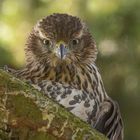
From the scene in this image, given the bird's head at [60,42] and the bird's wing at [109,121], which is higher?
the bird's head at [60,42]

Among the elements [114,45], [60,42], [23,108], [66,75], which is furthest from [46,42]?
Result: [114,45]

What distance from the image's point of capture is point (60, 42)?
484 centimetres

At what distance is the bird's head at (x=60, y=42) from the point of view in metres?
4.84

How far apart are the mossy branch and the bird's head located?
133 centimetres

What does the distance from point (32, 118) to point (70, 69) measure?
153 centimetres

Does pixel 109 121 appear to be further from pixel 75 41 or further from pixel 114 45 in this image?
pixel 114 45

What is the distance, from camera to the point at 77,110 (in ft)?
14.3

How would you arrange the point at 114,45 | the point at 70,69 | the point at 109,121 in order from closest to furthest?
1. the point at 109,121
2. the point at 70,69
3. the point at 114,45

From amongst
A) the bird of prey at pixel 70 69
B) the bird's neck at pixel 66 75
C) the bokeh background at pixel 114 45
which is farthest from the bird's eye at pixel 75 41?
the bokeh background at pixel 114 45

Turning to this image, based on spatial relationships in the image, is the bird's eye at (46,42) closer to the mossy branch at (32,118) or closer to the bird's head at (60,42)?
the bird's head at (60,42)

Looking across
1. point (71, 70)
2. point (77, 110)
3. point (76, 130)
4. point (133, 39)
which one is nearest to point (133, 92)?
point (133, 39)

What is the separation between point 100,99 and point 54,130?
4.23ft

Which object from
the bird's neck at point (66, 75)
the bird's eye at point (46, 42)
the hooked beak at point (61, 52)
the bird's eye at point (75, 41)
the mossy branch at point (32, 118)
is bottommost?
the mossy branch at point (32, 118)

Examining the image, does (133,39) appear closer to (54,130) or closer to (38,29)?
(38,29)
